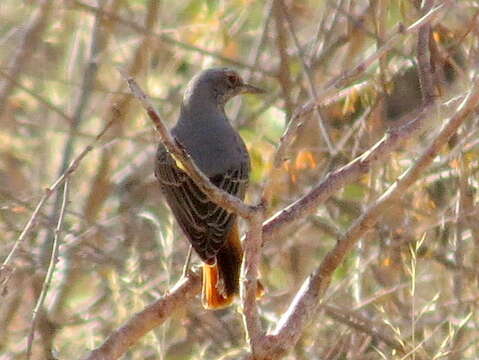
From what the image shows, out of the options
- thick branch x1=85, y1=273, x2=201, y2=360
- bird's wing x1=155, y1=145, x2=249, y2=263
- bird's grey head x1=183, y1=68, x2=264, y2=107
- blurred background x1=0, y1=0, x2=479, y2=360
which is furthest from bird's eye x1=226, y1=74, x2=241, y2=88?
thick branch x1=85, y1=273, x2=201, y2=360

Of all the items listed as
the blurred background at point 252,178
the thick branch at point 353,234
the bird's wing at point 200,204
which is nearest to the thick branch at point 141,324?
the bird's wing at point 200,204

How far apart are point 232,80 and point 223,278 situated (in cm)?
152

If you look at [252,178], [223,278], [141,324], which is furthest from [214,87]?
[141,324]

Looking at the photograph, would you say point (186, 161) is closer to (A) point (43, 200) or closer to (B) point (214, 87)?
(A) point (43, 200)

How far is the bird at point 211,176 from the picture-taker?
5527 millimetres

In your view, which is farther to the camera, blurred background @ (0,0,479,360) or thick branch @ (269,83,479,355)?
blurred background @ (0,0,479,360)

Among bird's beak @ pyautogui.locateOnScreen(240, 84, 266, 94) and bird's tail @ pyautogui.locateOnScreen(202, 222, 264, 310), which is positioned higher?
bird's beak @ pyautogui.locateOnScreen(240, 84, 266, 94)

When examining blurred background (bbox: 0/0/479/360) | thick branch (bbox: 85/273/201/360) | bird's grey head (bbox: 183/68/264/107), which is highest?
A: bird's grey head (bbox: 183/68/264/107)

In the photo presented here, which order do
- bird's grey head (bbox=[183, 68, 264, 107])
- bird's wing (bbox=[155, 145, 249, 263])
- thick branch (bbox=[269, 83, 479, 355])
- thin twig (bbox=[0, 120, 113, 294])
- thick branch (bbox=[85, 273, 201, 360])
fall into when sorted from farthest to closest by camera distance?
bird's grey head (bbox=[183, 68, 264, 107]) < bird's wing (bbox=[155, 145, 249, 263]) < thick branch (bbox=[85, 273, 201, 360]) < thick branch (bbox=[269, 83, 479, 355]) < thin twig (bbox=[0, 120, 113, 294])

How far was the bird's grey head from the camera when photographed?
6605 mm

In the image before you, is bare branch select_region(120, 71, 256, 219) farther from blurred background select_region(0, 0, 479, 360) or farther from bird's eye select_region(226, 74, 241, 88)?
bird's eye select_region(226, 74, 241, 88)

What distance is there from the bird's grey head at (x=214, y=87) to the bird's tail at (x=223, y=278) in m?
1.13

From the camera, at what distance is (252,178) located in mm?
7230

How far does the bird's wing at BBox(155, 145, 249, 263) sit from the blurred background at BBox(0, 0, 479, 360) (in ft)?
0.86
